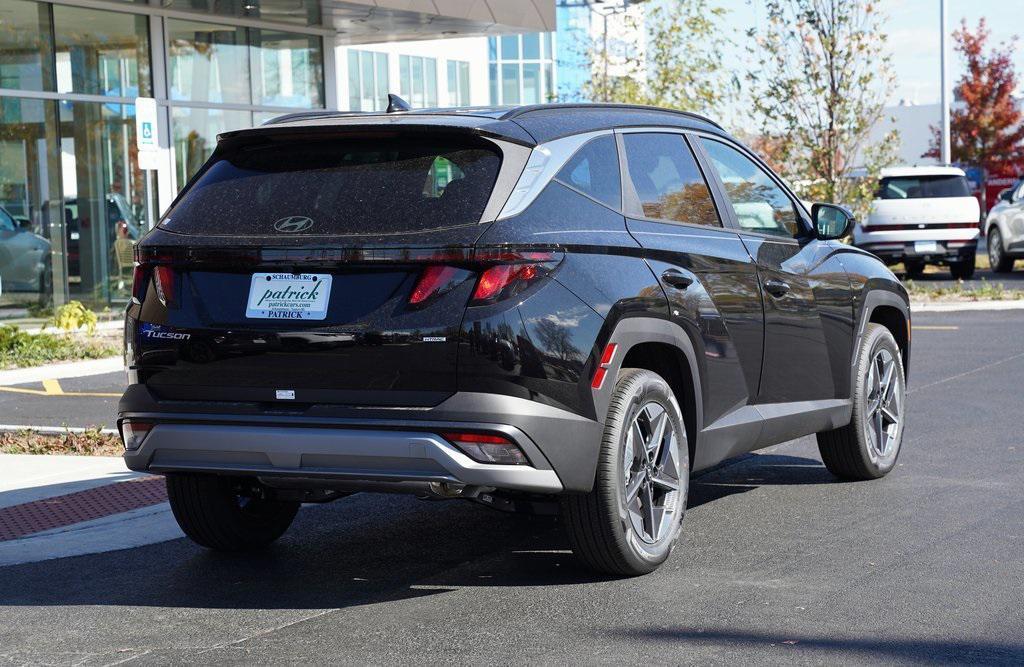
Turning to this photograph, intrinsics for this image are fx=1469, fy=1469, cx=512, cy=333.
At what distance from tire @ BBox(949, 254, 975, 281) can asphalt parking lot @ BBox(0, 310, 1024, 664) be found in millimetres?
17994

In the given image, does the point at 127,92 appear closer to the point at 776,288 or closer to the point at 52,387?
the point at 52,387

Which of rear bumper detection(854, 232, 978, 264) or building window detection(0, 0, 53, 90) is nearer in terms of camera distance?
building window detection(0, 0, 53, 90)

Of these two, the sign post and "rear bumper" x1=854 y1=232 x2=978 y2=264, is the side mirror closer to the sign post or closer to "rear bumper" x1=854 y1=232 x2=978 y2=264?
the sign post

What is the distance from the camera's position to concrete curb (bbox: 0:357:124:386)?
1366 centimetres

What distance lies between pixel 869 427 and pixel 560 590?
2770 mm

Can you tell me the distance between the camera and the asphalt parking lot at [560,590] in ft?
15.6

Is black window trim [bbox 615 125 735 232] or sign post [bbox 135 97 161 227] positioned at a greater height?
sign post [bbox 135 97 161 227]

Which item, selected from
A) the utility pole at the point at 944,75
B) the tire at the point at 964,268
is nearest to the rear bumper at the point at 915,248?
the tire at the point at 964,268

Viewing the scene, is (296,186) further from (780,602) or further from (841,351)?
(841,351)

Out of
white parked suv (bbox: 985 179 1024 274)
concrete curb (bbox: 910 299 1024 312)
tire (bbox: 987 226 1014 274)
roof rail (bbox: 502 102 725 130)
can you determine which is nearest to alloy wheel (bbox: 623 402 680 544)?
roof rail (bbox: 502 102 725 130)

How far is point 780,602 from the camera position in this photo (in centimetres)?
527

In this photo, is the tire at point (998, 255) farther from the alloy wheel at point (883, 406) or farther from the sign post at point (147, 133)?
the alloy wheel at point (883, 406)

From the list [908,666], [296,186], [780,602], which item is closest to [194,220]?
[296,186]

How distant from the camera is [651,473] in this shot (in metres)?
5.73
